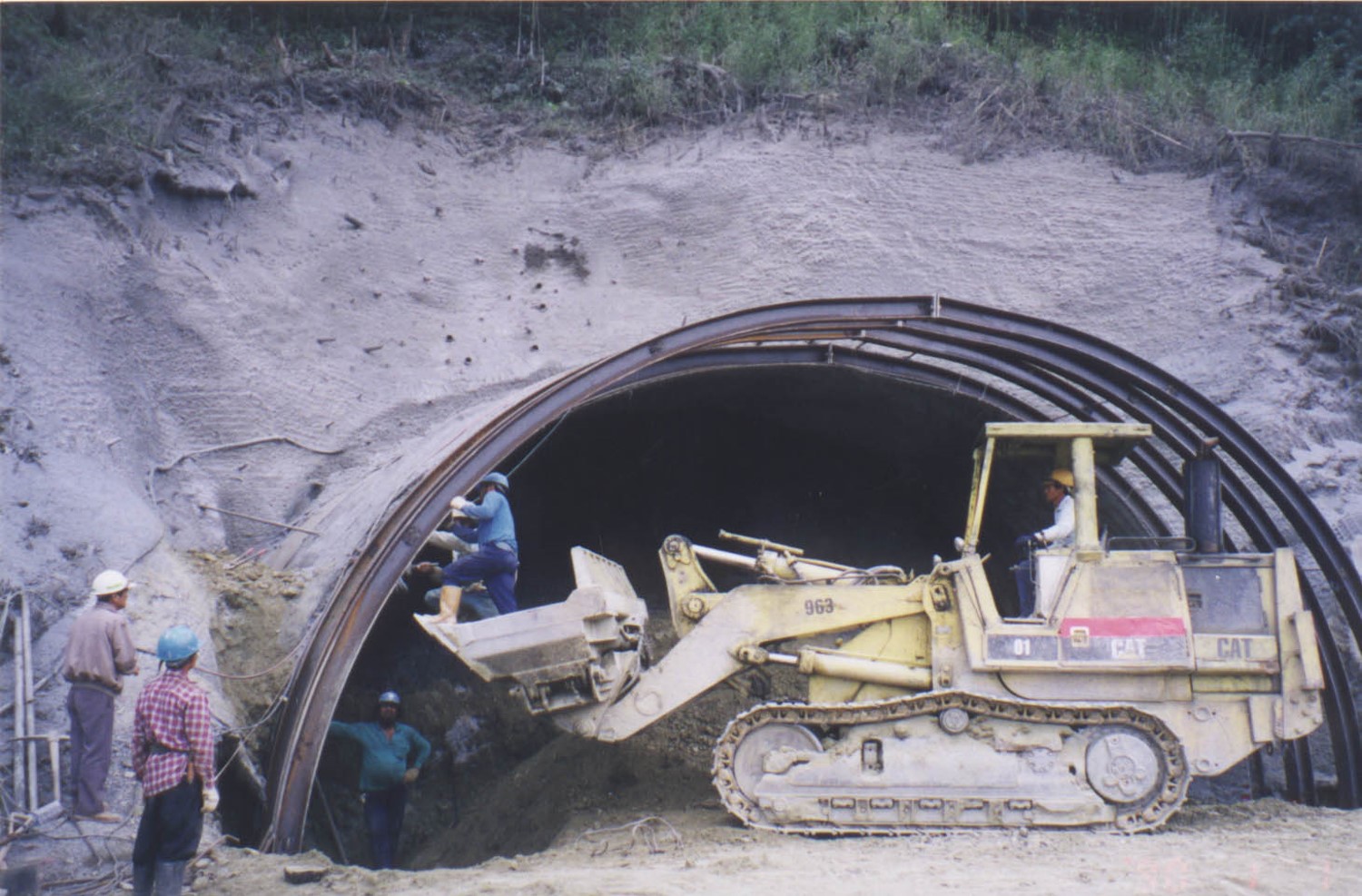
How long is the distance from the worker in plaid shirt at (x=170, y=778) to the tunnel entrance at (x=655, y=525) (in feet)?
14.2

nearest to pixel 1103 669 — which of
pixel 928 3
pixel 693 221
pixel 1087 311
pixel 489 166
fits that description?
pixel 1087 311

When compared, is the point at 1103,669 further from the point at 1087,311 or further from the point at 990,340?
the point at 1087,311

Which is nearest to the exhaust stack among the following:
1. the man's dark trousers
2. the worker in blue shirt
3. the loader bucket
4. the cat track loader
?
the cat track loader

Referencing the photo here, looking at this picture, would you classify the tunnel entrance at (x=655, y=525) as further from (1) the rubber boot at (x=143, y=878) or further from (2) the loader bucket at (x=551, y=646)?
Answer: (1) the rubber boot at (x=143, y=878)

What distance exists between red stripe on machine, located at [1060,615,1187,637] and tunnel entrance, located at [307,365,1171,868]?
2872mm

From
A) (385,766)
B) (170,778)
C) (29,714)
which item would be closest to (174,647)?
(170,778)

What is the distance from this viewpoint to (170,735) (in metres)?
6.99

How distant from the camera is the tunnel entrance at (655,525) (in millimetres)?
11969

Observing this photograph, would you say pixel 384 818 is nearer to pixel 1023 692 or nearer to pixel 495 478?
pixel 495 478

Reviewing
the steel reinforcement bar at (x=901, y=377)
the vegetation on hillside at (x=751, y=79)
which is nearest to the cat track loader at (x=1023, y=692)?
the steel reinforcement bar at (x=901, y=377)

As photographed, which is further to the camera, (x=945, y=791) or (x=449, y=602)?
(x=449, y=602)

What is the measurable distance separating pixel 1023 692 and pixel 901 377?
13.5ft

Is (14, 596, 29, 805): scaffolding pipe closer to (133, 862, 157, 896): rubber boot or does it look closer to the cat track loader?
(133, 862, 157, 896): rubber boot

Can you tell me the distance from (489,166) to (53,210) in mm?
5085
